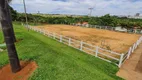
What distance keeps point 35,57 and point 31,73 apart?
2.18 meters

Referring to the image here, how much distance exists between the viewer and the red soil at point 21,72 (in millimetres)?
7180

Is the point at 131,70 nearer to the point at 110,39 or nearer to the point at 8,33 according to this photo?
the point at 8,33

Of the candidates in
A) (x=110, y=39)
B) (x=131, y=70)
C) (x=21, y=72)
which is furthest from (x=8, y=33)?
(x=110, y=39)

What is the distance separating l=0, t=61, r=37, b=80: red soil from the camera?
718 centimetres

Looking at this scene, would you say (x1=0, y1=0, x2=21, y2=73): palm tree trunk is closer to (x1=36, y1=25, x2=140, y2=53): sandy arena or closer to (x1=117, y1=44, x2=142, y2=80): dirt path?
(x1=117, y1=44, x2=142, y2=80): dirt path

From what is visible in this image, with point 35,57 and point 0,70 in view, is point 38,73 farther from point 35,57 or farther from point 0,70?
point 0,70

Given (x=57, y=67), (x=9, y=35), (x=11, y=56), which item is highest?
(x=9, y=35)

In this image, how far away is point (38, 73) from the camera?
7113 mm

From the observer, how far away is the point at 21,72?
7598mm

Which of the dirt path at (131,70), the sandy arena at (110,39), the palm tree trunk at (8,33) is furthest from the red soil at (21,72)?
the sandy arena at (110,39)

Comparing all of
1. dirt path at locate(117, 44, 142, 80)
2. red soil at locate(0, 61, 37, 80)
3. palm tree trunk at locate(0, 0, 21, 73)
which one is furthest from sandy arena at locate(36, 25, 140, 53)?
palm tree trunk at locate(0, 0, 21, 73)

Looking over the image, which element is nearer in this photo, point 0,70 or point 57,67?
point 57,67

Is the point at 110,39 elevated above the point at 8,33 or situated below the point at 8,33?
below

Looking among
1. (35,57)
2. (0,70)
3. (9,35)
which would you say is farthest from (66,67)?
(0,70)
